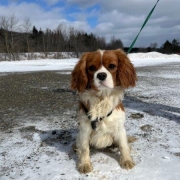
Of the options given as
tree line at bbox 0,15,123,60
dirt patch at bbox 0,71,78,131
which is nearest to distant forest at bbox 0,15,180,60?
tree line at bbox 0,15,123,60

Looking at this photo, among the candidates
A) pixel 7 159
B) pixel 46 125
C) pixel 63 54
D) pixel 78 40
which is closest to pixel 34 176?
pixel 7 159

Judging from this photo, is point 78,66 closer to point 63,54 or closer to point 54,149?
point 54,149

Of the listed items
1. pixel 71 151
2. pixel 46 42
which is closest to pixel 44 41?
pixel 46 42

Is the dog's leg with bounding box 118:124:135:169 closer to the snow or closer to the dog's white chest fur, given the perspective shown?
the dog's white chest fur

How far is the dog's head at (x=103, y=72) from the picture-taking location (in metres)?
2.87

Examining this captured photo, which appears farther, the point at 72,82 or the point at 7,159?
the point at 7,159

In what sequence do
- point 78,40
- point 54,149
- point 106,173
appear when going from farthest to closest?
1. point 78,40
2. point 54,149
3. point 106,173

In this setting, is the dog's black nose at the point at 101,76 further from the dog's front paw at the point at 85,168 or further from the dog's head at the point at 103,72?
the dog's front paw at the point at 85,168

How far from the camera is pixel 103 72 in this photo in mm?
2824

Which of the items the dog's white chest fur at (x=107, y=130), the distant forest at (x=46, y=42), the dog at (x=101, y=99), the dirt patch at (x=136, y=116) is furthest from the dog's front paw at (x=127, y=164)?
the distant forest at (x=46, y=42)

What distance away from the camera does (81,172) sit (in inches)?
119

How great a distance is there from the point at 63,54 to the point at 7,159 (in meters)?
56.9

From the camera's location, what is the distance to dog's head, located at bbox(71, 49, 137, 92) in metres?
2.87

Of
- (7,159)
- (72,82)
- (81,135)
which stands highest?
(72,82)
